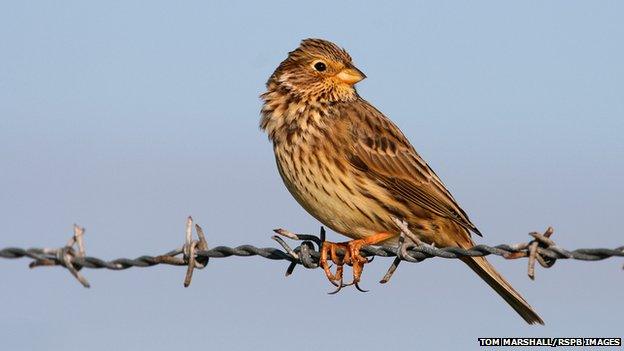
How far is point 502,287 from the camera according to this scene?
7586mm

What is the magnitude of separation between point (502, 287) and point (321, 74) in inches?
89.4

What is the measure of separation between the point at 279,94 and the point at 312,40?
1.91 ft

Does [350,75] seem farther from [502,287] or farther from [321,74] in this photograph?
[502,287]

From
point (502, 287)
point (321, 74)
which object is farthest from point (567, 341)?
point (321, 74)

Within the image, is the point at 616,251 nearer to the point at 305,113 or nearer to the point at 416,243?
the point at 416,243

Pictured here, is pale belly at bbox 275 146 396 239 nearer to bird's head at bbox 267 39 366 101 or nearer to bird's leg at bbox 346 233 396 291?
bird's leg at bbox 346 233 396 291

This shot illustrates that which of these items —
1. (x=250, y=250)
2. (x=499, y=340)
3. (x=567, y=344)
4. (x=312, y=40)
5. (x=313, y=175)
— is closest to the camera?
(x=250, y=250)

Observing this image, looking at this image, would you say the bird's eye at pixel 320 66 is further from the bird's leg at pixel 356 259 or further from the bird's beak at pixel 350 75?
the bird's leg at pixel 356 259

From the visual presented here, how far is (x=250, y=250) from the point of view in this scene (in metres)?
5.68

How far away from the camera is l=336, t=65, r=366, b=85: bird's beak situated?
832 cm

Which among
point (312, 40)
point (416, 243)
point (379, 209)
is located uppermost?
point (312, 40)

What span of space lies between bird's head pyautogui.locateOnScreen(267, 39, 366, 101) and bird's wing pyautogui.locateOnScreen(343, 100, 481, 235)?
201 millimetres

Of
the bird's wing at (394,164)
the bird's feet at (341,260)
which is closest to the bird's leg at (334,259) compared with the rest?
the bird's feet at (341,260)

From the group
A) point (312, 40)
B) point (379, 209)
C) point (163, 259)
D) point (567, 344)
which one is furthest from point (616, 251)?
point (312, 40)
